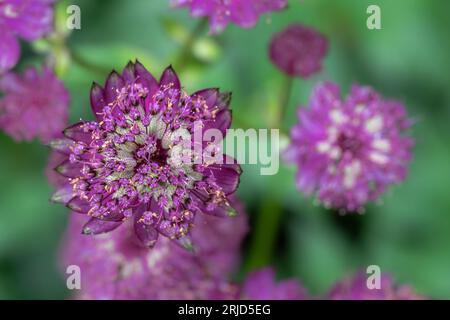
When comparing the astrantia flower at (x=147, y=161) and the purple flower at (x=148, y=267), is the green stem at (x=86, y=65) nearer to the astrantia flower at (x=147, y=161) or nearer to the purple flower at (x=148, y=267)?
the purple flower at (x=148, y=267)

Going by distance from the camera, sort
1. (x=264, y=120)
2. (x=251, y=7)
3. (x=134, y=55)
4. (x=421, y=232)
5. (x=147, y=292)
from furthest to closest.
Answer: (x=421, y=232), (x=264, y=120), (x=134, y=55), (x=147, y=292), (x=251, y=7)

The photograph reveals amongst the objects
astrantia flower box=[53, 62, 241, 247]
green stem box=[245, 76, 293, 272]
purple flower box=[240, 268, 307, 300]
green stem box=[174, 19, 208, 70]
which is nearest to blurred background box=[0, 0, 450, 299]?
green stem box=[245, 76, 293, 272]

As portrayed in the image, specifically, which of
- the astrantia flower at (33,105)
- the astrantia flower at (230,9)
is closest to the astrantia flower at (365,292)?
the astrantia flower at (230,9)

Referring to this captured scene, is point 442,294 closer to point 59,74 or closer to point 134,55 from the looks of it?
point 134,55

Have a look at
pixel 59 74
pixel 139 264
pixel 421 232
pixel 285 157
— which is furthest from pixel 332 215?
pixel 59 74

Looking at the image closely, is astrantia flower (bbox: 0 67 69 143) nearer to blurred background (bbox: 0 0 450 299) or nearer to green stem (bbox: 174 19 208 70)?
green stem (bbox: 174 19 208 70)

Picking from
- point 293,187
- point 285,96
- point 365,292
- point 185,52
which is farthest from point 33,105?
point 365,292
